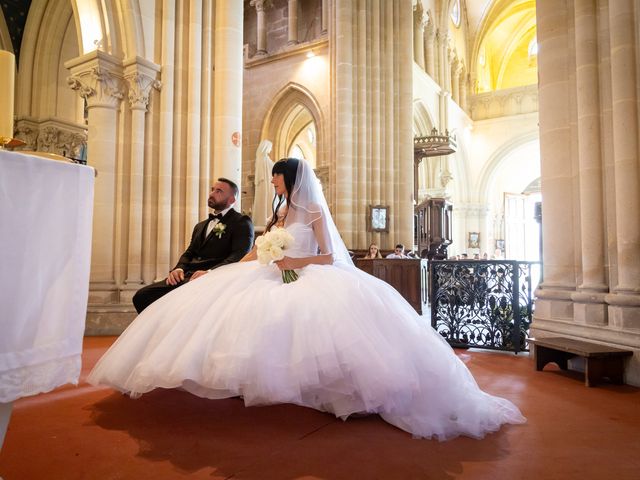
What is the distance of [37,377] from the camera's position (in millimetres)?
1599

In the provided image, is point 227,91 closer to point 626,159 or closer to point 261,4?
point 626,159

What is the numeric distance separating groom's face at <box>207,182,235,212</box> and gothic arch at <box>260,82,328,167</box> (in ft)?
37.2

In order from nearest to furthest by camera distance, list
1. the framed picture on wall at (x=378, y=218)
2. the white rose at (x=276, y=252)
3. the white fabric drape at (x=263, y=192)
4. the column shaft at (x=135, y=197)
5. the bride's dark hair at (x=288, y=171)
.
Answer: the white rose at (x=276, y=252) < the bride's dark hair at (x=288, y=171) < the column shaft at (x=135, y=197) < the white fabric drape at (x=263, y=192) < the framed picture on wall at (x=378, y=218)

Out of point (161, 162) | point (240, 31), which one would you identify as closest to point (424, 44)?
point (240, 31)

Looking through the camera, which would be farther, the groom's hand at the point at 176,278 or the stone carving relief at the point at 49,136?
the stone carving relief at the point at 49,136

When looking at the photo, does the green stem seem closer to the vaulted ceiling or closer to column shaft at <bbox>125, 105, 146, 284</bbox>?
column shaft at <bbox>125, 105, 146, 284</bbox>

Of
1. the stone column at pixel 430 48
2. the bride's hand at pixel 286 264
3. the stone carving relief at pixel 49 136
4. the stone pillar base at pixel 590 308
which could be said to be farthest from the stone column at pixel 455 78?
the bride's hand at pixel 286 264

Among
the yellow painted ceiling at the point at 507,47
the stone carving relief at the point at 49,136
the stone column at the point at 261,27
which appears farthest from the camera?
the yellow painted ceiling at the point at 507,47

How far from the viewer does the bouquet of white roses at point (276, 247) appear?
10.2 ft

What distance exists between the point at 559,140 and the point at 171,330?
407cm

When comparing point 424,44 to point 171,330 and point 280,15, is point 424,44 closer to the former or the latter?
point 280,15

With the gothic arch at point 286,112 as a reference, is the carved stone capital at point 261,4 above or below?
above

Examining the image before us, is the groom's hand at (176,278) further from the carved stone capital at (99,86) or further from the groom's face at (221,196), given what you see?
the carved stone capital at (99,86)

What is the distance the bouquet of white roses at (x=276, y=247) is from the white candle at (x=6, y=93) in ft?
5.30
